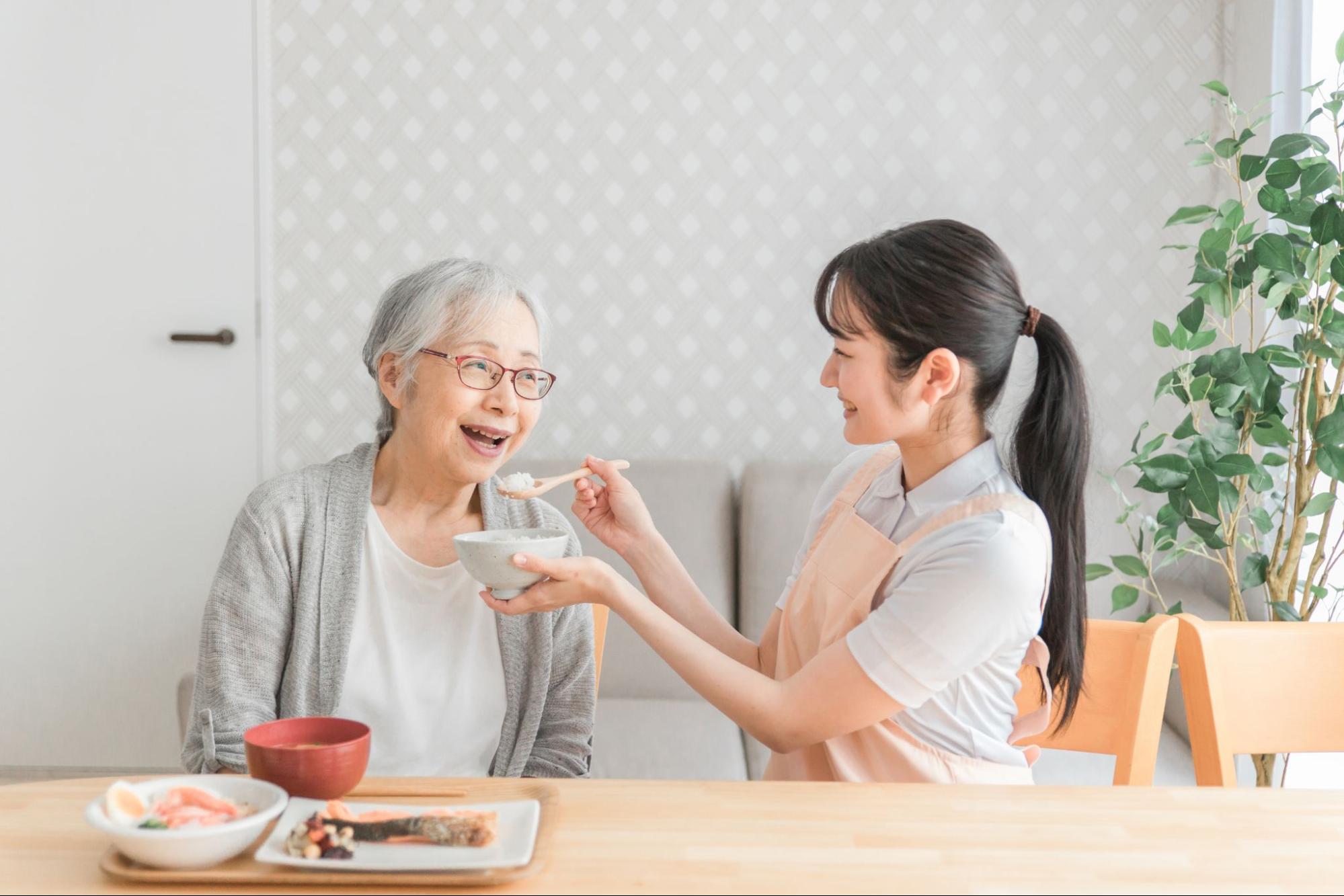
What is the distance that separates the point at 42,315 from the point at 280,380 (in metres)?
0.69

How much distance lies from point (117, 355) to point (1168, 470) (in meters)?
2.73

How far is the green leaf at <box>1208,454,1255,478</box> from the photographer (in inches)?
82.0

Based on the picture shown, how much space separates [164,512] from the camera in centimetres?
318

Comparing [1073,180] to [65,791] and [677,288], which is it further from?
[65,791]

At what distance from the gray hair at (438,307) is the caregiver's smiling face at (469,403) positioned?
1 cm

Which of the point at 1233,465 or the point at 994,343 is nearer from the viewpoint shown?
the point at 994,343

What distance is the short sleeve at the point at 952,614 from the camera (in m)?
1.25

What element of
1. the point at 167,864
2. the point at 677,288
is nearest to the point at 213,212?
the point at 677,288

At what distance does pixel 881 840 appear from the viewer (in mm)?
1021

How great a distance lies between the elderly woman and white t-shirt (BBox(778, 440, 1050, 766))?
1.59ft

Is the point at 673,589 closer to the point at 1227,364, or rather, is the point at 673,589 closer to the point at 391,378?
the point at 391,378

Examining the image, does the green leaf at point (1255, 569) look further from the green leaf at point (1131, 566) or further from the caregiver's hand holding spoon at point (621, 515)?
the caregiver's hand holding spoon at point (621, 515)

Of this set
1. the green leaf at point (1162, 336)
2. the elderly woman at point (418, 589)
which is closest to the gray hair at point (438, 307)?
the elderly woman at point (418, 589)

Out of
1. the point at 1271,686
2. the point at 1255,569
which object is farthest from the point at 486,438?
the point at 1255,569
